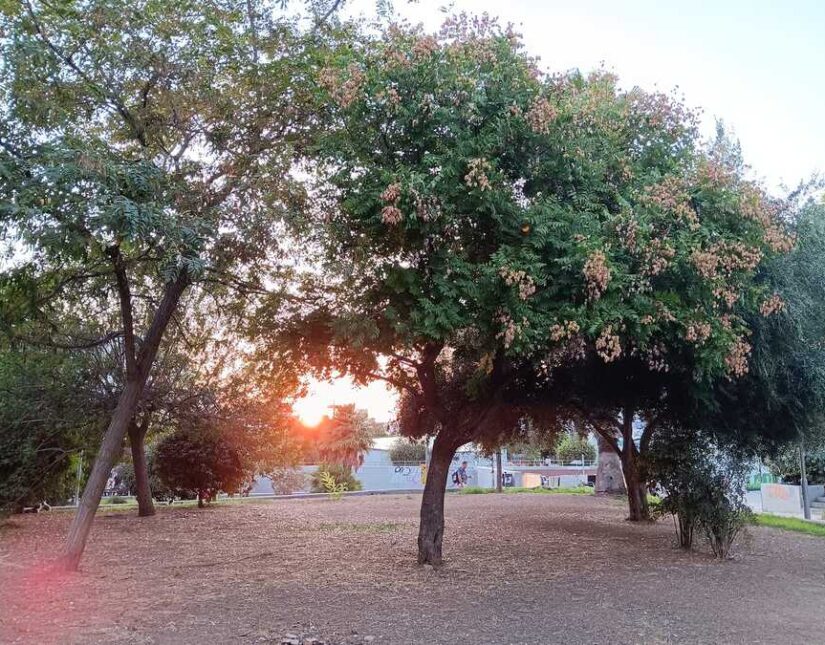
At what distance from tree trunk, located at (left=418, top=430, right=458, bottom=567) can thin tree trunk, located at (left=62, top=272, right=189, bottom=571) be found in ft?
15.2

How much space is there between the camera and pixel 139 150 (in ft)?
34.9

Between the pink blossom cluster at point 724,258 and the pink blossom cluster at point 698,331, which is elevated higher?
the pink blossom cluster at point 724,258

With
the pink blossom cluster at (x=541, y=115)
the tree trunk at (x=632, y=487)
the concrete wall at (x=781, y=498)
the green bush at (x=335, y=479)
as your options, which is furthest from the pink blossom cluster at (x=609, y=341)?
the green bush at (x=335, y=479)

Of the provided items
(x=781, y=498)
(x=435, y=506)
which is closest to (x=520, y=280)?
(x=435, y=506)

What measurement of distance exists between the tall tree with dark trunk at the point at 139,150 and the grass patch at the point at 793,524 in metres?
13.7

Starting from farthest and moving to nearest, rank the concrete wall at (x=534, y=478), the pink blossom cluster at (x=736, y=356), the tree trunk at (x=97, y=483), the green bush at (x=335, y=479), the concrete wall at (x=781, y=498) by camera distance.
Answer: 1. the concrete wall at (x=534, y=478)
2. the green bush at (x=335, y=479)
3. the concrete wall at (x=781, y=498)
4. the tree trunk at (x=97, y=483)
5. the pink blossom cluster at (x=736, y=356)

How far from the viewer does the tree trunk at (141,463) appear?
18.3 m

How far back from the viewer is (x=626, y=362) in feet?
38.9

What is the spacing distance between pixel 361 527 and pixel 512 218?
1025 centimetres

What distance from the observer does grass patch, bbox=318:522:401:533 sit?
15562 millimetres

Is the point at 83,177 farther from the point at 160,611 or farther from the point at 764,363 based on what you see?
the point at 764,363

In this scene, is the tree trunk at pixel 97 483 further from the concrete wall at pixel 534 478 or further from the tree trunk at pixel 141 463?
the concrete wall at pixel 534 478

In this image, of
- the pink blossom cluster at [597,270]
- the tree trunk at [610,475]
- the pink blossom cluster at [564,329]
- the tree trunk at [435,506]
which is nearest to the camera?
the pink blossom cluster at [597,270]

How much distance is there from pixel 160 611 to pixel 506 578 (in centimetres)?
462
